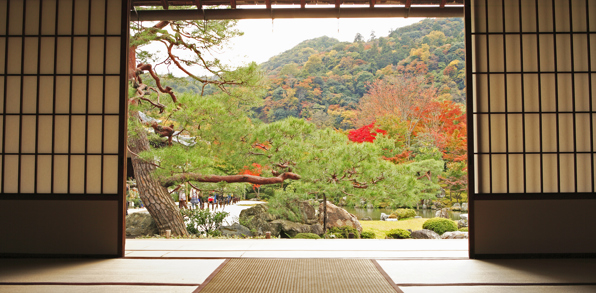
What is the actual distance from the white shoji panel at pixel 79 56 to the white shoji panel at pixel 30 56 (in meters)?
0.34

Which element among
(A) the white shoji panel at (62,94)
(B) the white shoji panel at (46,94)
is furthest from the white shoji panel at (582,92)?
(B) the white shoji panel at (46,94)

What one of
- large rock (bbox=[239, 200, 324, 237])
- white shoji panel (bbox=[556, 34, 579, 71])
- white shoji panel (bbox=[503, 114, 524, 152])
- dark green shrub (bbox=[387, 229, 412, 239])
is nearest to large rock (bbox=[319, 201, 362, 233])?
large rock (bbox=[239, 200, 324, 237])

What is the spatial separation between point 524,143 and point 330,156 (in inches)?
148

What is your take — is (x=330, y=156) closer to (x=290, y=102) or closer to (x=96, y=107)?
(x=96, y=107)

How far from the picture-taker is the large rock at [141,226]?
730 cm

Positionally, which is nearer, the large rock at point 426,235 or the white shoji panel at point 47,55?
the white shoji panel at point 47,55

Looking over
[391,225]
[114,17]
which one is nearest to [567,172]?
[114,17]

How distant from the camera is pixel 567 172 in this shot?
10.3 feet

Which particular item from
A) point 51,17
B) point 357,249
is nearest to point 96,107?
point 51,17

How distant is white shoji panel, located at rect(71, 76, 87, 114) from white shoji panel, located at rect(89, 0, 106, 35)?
44 cm

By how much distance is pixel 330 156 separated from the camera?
6.64 m

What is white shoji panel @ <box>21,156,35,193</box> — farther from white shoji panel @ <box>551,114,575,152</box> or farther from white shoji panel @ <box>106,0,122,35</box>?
white shoji panel @ <box>551,114,575,152</box>

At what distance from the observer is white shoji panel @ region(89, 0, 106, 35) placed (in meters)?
3.22

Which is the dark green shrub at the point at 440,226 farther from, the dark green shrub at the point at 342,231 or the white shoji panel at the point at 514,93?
the white shoji panel at the point at 514,93
